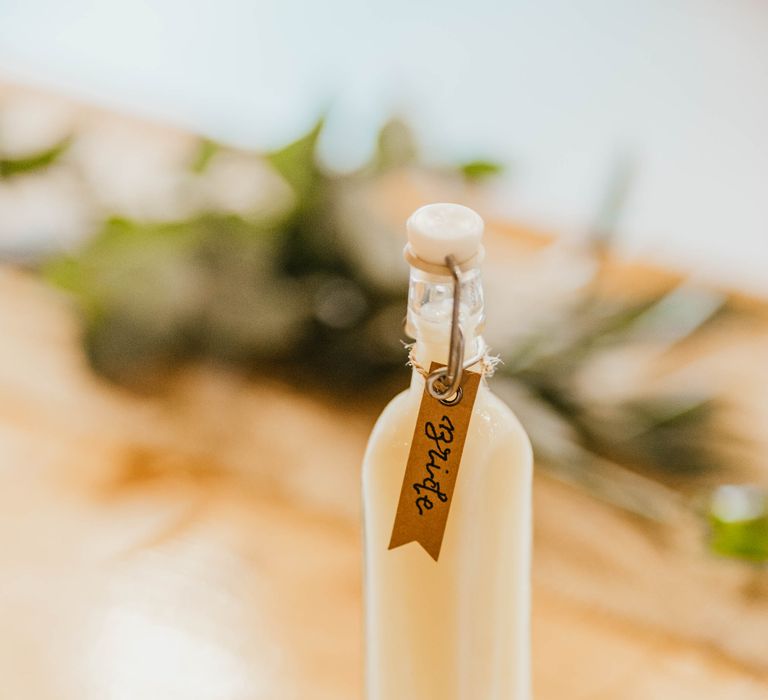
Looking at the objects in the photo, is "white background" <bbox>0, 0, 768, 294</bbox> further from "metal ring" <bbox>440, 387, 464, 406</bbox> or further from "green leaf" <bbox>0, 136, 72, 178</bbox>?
"metal ring" <bbox>440, 387, 464, 406</bbox>

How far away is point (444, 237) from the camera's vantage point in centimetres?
40

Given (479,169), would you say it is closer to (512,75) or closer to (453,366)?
(453,366)

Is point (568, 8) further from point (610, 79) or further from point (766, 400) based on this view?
point (766, 400)

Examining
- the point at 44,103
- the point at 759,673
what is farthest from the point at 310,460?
the point at 44,103

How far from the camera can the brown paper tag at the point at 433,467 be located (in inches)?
17.5

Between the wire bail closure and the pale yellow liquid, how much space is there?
0.07ft

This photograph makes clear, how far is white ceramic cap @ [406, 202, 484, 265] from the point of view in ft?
1.32

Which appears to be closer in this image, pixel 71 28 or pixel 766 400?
pixel 766 400

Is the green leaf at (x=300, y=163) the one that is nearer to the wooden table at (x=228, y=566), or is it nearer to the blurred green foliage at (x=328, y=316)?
A: the blurred green foliage at (x=328, y=316)

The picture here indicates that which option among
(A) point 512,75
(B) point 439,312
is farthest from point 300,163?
(A) point 512,75

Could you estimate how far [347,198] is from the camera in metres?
0.88

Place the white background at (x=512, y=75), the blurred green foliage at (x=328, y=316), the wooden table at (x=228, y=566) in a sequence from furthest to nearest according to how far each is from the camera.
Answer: the white background at (x=512, y=75) → the blurred green foliage at (x=328, y=316) → the wooden table at (x=228, y=566)

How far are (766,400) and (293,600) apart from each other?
46cm

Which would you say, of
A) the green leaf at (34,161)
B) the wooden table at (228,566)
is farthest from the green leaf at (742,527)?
the green leaf at (34,161)
